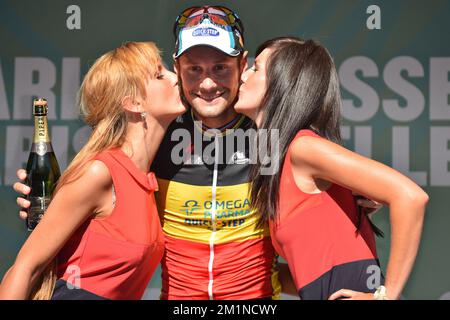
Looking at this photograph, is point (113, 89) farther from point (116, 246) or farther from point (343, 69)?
point (343, 69)

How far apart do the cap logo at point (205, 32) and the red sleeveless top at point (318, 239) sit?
60 cm

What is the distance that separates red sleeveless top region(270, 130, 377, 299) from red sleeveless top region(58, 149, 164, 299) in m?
0.51

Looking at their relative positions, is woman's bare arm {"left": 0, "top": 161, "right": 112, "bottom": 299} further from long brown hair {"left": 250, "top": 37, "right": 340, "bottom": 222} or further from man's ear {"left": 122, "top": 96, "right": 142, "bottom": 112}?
long brown hair {"left": 250, "top": 37, "right": 340, "bottom": 222}

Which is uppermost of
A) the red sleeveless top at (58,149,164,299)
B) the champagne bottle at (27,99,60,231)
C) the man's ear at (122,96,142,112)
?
the man's ear at (122,96,142,112)

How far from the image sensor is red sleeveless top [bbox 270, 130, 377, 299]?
2355 millimetres

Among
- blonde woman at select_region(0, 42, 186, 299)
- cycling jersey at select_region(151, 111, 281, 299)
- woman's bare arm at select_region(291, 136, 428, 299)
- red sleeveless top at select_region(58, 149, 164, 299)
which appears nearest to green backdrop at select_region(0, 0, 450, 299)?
cycling jersey at select_region(151, 111, 281, 299)

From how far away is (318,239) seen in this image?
236 cm

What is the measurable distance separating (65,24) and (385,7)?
193cm

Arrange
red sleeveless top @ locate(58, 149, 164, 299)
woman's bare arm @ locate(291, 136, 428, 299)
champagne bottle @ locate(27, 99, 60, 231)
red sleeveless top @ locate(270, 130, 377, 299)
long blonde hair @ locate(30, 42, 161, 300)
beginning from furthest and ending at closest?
champagne bottle @ locate(27, 99, 60, 231) < long blonde hair @ locate(30, 42, 161, 300) < red sleeveless top @ locate(58, 149, 164, 299) < red sleeveless top @ locate(270, 130, 377, 299) < woman's bare arm @ locate(291, 136, 428, 299)

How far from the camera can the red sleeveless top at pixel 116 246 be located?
2.48m

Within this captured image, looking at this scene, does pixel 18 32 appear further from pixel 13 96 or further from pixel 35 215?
pixel 35 215

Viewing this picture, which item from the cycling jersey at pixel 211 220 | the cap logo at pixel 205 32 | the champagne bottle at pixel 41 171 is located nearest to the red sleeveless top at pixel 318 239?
the cycling jersey at pixel 211 220

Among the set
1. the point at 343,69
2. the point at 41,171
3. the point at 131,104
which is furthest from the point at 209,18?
the point at 343,69

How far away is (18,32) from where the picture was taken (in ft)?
14.1
